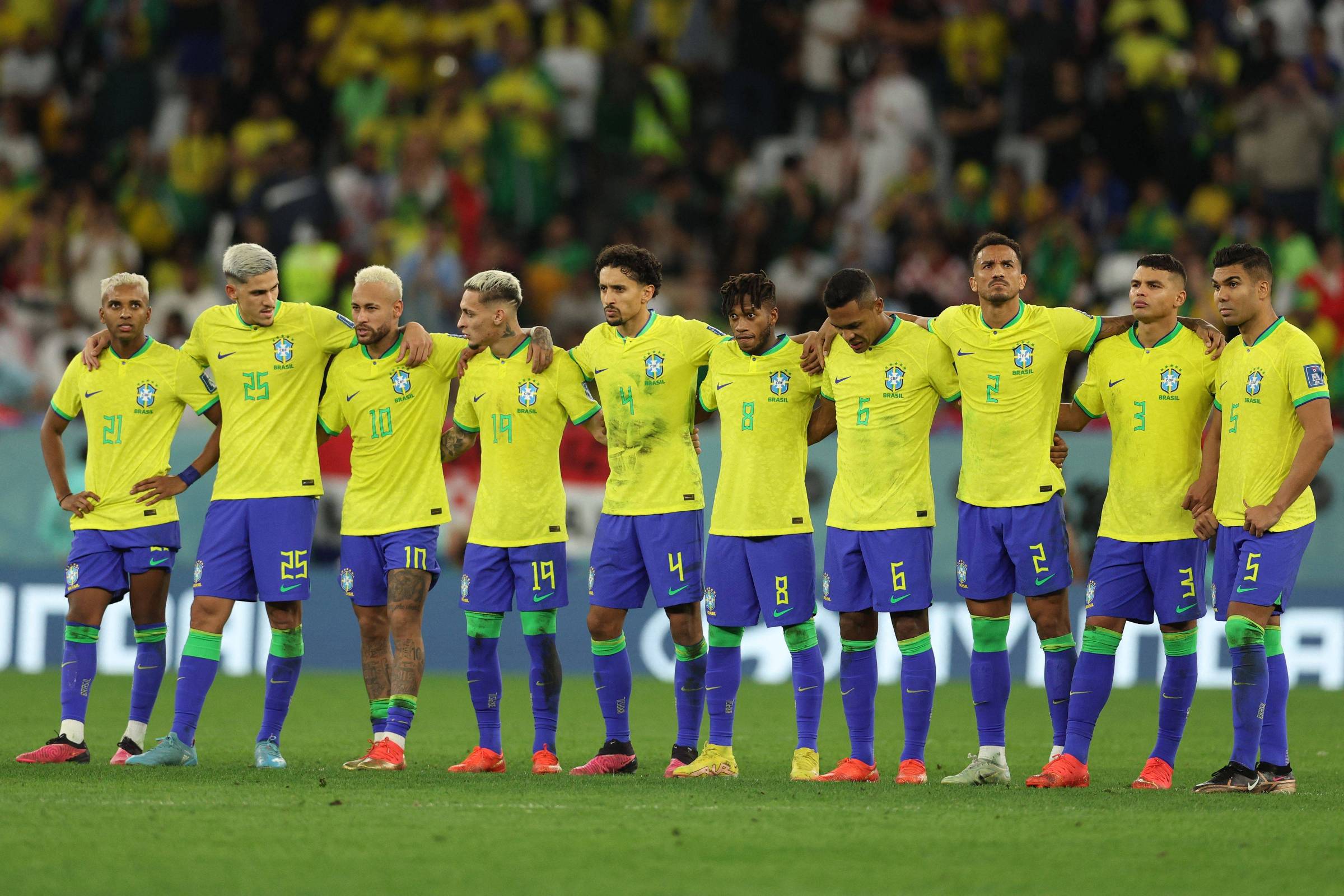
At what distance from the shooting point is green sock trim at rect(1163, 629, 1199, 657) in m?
9.48

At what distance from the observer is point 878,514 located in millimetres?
9594

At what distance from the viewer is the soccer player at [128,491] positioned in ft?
34.3

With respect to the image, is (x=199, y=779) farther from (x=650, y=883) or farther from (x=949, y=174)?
(x=949, y=174)

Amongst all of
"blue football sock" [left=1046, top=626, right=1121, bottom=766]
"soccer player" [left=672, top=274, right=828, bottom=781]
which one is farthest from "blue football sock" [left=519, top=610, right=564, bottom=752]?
"blue football sock" [left=1046, top=626, right=1121, bottom=766]

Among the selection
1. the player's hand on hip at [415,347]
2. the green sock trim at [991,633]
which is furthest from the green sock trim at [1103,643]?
the player's hand on hip at [415,347]

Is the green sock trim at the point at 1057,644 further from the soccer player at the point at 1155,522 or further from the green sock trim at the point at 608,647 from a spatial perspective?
the green sock trim at the point at 608,647

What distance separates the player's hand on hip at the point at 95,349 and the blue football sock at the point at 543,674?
2.81 meters

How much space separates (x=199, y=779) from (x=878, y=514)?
3568mm

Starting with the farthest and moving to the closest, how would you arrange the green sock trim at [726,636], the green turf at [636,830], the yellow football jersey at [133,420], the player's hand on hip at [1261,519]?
the yellow football jersey at [133,420]
the green sock trim at [726,636]
the player's hand on hip at [1261,519]
the green turf at [636,830]

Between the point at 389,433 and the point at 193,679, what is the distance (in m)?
1.65

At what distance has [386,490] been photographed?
10211 mm

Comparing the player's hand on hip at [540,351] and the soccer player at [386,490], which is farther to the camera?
the player's hand on hip at [540,351]

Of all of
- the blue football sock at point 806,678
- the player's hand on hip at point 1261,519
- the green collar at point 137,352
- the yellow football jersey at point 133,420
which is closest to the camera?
the player's hand on hip at point 1261,519

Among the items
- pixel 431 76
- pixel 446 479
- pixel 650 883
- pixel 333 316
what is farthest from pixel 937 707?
pixel 431 76
